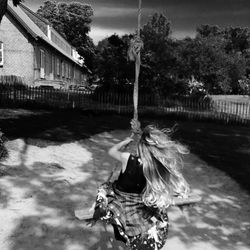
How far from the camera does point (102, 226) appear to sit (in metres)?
6.34

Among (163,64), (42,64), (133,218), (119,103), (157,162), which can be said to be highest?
(163,64)

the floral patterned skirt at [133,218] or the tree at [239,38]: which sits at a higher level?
the tree at [239,38]

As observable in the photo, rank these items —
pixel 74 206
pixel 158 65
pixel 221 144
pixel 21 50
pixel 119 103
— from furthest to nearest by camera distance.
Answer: pixel 21 50 < pixel 158 65 < pixel 119 103 < pixel 221 144 < pixel 74 206

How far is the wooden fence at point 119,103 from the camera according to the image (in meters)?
19.7

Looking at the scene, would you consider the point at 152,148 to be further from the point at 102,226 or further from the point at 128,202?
the point at 102,226

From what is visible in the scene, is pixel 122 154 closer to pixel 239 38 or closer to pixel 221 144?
pixel 221 144

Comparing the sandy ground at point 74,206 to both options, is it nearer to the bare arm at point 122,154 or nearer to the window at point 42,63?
the bare arm at point 122,154

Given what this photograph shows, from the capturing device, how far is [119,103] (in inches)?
853

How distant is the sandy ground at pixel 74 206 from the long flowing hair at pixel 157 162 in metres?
2.04

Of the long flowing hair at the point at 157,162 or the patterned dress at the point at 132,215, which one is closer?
the long flowing hair at the point at 157,162

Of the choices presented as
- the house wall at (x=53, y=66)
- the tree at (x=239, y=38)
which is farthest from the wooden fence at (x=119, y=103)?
the tree at (x=239, y=38)

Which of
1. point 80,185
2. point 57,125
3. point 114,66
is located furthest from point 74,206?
point 114,66

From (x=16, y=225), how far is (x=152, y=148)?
3138 mm

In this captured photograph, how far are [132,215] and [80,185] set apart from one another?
4.43 metres
